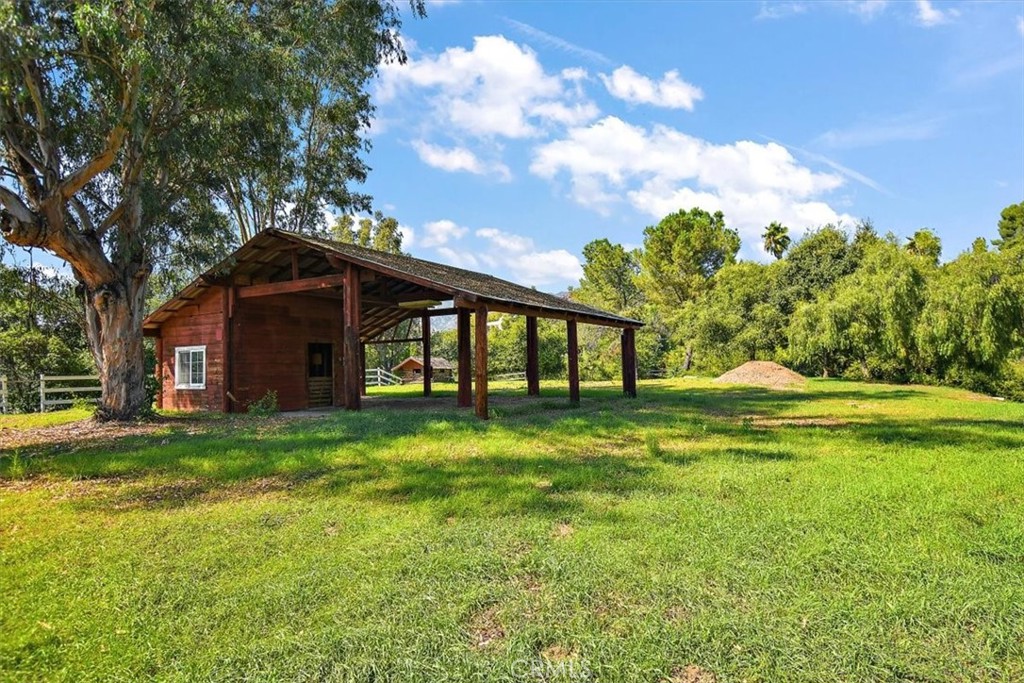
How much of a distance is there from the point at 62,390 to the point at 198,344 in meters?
5.19

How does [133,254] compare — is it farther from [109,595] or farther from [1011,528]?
[1011,528]

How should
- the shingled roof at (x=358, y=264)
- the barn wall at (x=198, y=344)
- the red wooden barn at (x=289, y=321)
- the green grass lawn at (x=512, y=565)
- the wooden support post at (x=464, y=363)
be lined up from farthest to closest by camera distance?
the barn wall at (x=198, y=344) → the wooden support post at (x=464, y=363) → the red wooden barn at (x=289, y=321) → the shingled roof at (x=358, y=264) → the green grass lawn at (x=512, y=565)

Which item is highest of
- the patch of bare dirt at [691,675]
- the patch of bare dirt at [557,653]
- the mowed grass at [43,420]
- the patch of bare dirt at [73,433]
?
the mowed grass at [43,420]

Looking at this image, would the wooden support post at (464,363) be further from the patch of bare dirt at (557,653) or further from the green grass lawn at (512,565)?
the patch of bare dirt at (557,653)

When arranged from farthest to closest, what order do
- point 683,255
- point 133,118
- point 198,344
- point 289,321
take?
1. point 683,255
2. point 289,321
3. point 198,344
4. point 133,118

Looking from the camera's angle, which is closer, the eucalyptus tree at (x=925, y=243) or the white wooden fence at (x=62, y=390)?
the white wooden fence at (x=62, y=390)

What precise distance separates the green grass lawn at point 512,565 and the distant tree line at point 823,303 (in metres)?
15.3

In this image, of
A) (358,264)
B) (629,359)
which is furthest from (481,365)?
(629,359)

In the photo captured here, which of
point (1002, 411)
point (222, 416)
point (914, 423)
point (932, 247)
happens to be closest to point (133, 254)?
point (222, 416)

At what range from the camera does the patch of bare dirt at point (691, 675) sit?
9.00ft

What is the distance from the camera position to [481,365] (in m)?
11.5

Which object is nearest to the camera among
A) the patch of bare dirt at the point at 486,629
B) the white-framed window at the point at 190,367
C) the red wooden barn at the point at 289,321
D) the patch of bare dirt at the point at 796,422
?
the patch of bare dirt at the point at 486,629

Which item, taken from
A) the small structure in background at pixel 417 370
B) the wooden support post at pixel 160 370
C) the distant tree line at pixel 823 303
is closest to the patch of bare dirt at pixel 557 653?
the wooden support post at pixel 160 370

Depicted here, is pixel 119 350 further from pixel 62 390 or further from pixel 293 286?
pixel 62 390
